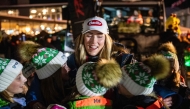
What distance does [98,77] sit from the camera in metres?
2.45

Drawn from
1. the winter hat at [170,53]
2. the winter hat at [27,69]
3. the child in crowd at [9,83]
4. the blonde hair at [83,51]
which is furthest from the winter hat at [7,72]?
the winter hat at [170,53]

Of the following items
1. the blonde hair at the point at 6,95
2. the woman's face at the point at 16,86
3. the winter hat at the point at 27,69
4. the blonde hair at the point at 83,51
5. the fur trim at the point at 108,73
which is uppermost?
the blonde hair at the point at 83,51

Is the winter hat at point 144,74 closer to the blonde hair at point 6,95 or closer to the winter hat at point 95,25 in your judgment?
the winter hat at point 95,25

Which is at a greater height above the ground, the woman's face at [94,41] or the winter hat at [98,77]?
the woman's face at [94,41]

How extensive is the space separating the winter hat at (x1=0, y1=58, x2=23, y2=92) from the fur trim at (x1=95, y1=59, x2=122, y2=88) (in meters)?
0.89

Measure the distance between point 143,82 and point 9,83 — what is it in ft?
4.20

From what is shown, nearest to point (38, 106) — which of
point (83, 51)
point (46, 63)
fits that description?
point (46, 63)

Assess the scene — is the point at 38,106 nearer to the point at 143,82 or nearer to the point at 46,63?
the point at 46,63

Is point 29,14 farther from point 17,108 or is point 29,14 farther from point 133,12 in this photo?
point 17,108

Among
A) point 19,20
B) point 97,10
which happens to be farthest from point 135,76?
point 19,20

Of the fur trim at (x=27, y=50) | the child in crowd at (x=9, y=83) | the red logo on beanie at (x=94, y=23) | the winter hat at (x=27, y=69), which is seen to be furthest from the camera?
the winter hat at (x=27, y=69)

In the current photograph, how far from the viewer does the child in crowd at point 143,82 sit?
8.05 ft

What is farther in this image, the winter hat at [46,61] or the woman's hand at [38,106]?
the winter hat at [46,61]

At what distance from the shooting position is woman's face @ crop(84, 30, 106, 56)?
3.10m
